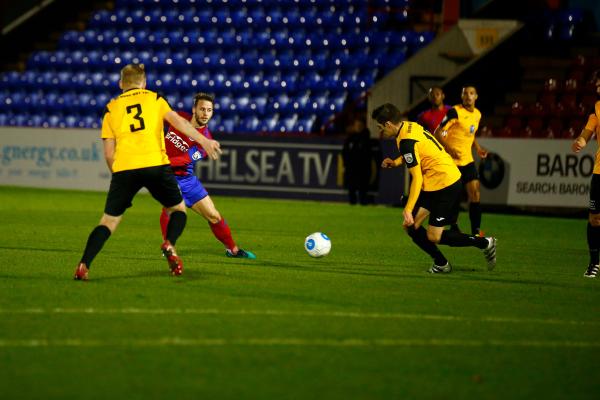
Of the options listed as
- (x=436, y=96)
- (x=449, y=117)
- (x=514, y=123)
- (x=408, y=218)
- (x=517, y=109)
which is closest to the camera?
(x=408, y=218)

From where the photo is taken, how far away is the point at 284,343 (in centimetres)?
750

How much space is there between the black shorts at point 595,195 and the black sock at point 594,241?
0.56 feet

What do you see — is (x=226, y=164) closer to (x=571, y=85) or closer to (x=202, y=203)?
(x=571, y=85)

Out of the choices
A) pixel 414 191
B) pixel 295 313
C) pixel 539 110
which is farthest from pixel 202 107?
pixel 539 110

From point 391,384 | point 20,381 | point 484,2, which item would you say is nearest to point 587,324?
point 391,384

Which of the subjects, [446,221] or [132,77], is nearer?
[132,77]

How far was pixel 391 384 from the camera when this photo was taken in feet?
21.0

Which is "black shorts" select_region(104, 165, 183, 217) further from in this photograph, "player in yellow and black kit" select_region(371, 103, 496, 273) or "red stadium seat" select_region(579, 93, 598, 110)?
"red stadium seat" select_region(579, 93, 598, 110)

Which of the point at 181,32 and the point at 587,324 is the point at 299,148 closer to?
→ the point at 181,32

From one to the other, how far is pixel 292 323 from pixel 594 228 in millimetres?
4497

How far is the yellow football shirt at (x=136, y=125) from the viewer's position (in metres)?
10.1

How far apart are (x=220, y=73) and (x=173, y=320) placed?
68.3 ft

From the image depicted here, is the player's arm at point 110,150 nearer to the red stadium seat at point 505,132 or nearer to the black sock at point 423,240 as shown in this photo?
the black sock at point 423,240

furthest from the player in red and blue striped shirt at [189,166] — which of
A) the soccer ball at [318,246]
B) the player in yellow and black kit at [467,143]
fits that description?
the player in yellow and black kit at [467,143]
